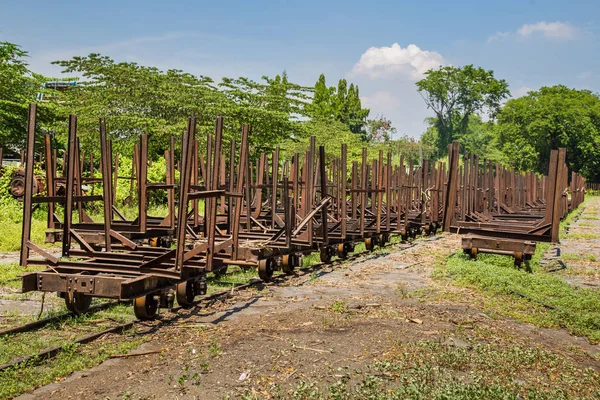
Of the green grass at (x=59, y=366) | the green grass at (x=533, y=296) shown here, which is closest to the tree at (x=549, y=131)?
the green grass at (x=533, y=296)

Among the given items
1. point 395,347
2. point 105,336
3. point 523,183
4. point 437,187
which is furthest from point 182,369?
point 523,183

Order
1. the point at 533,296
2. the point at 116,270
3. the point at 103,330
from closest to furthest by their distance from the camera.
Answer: the point at 103,330 < the point at 116,270 < the point at 533,296

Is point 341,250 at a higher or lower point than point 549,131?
lower

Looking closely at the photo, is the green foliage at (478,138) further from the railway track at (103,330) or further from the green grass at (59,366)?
the green grass at (59,366)

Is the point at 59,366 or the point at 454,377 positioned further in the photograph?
the point at 59,366

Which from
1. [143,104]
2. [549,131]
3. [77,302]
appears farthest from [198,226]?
[549,131]

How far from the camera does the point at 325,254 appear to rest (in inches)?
537

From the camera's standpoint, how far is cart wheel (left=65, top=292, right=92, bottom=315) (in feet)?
24.9

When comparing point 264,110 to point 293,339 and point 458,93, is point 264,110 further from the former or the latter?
point 458,93

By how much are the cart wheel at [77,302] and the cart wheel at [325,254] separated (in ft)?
21.3

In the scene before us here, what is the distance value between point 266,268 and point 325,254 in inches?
128

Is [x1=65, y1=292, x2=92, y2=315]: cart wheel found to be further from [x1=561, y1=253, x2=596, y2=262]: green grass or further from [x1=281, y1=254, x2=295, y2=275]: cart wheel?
[x1=561, y1=253, x2=596, y2=262]: green grass

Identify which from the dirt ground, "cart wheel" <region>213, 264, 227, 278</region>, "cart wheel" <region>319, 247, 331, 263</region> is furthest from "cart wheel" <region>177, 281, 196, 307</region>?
"cart wheel" <region>319, 247, 331, 263</region>

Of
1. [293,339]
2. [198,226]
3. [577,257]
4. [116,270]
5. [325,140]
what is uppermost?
[325,140]
